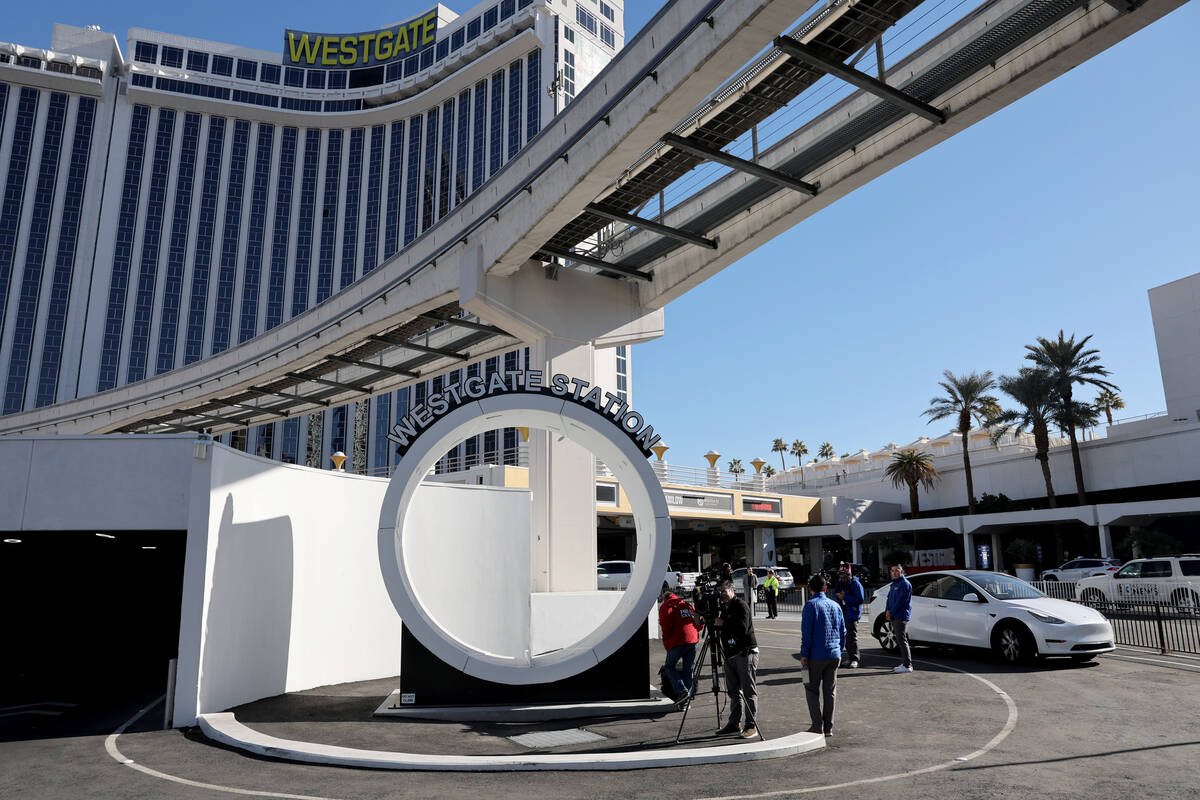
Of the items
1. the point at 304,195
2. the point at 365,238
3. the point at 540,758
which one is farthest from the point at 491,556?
the point at 304,195

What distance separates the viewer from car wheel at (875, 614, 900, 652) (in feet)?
52.6

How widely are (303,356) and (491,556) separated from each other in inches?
493

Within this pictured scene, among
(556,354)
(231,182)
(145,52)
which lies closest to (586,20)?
(231,182)

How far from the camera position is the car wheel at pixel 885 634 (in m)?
16.0

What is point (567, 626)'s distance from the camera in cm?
1716

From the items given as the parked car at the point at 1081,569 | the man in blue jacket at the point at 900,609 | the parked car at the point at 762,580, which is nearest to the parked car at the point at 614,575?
the parked car at the point at 762,580

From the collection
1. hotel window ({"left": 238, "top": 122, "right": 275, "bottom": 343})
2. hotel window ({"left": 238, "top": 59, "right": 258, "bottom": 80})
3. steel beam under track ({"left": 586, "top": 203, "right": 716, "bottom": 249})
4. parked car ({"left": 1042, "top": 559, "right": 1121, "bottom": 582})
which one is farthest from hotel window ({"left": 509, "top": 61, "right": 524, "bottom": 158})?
→ steel beam under track ({"left": 586, "top": 203, "right": 716, "bottom": 249})

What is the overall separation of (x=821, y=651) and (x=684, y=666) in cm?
282

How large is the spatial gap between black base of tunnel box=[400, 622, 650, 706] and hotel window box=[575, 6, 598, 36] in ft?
263

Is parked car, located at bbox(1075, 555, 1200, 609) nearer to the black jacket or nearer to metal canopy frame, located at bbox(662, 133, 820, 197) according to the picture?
metal canopy frame, located at bbox(662, 133, 820, 197)

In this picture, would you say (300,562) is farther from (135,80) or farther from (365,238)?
(135,80)

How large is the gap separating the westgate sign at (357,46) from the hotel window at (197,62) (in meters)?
8.75

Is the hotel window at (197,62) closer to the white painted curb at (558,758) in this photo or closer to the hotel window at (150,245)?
the hotel window at (150,245)

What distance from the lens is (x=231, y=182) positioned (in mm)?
82375
